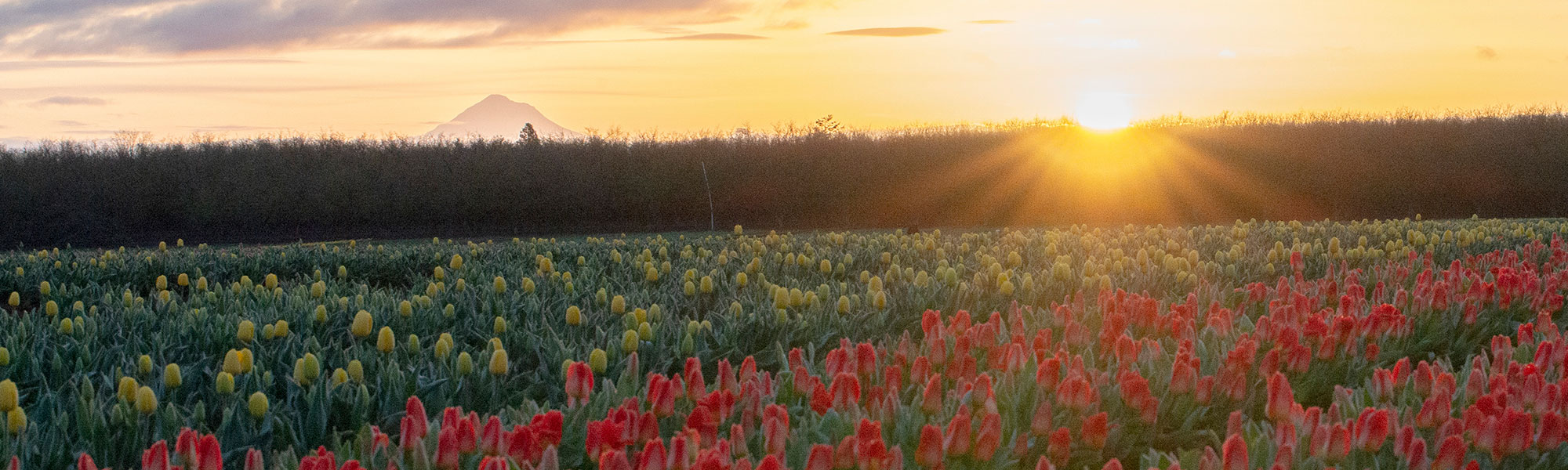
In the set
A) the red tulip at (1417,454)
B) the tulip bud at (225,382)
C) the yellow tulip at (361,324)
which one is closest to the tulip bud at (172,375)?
the tulip bud at (225,382)

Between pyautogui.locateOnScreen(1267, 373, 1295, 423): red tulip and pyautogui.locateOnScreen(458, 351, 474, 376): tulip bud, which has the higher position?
pyautogui.locateOnScreen(1267, 373, 1295, 423): red tulip

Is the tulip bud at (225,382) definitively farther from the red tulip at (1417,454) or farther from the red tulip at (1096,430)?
the red tulip at (1417,454)

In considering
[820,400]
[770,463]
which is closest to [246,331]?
[820,400]

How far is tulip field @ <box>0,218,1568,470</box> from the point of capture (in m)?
2.41

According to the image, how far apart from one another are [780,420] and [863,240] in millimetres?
5989

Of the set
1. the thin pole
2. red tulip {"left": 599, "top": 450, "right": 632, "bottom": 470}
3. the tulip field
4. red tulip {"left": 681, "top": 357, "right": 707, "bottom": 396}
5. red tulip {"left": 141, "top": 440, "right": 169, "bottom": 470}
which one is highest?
red tulip {"left": 599, "top": 450, "right": 632, "bottom": 470}

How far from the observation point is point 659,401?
2.68 meters

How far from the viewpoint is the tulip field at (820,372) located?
241 centimetres

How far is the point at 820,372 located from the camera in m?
3.56

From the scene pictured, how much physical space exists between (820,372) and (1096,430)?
1172mm

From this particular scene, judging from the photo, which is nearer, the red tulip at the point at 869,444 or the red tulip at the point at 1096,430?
the red tulip at the point at 869,444

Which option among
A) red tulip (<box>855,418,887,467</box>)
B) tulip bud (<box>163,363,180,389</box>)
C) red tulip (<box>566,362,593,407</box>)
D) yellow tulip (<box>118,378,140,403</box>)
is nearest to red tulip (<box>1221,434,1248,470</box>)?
red tulip (<box>855,418,887,467</box>)

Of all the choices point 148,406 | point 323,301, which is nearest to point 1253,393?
→ point 148,406

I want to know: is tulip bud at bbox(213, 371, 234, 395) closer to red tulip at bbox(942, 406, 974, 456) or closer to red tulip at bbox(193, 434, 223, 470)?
red tulip at bbox(193, 434, 223, 470)
